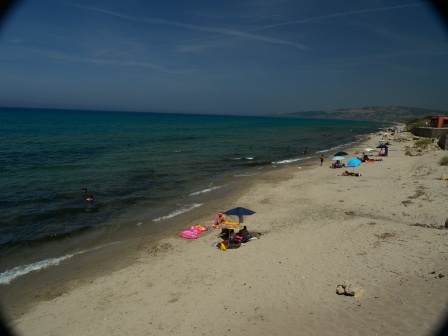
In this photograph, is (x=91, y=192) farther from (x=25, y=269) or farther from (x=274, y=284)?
(x=274, y=284)

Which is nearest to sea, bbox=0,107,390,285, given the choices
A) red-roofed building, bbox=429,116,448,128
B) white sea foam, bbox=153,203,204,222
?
white sea foam, bbox=153,203,204,222

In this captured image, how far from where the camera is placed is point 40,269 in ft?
37.4

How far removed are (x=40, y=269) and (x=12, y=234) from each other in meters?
4.26

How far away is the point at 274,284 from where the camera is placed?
29.0 feet

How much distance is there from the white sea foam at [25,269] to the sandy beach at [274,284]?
889 millimetres

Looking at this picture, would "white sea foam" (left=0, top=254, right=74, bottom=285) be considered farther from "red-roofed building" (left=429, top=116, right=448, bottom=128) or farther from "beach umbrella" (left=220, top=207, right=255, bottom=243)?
"red-roofed building" (left=429, top=116, right=448, bottom=128)

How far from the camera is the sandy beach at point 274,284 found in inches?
281

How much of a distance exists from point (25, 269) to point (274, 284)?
9494mm

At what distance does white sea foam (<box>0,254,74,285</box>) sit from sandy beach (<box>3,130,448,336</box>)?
0.89m

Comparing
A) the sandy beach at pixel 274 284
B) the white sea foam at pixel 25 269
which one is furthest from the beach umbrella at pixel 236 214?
the white sea foam at pixel 25 269

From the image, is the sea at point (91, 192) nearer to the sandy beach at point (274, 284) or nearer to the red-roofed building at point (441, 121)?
the sandy beach at point (274, 284)

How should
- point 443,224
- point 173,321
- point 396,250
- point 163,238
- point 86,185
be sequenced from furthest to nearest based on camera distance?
1. point 86,185
2. point 163,238
3. point 443,224
4. point 396,250
5. point 173,321

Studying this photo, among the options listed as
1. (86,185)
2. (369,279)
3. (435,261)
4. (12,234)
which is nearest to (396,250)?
(435,261)

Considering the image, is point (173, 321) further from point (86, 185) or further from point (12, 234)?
point (86, 185)
